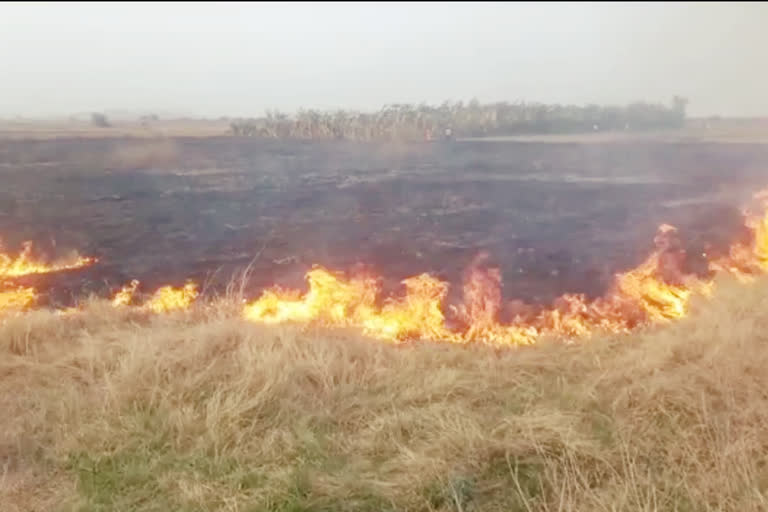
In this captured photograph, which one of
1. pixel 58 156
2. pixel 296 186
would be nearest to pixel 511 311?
pixel 296 186

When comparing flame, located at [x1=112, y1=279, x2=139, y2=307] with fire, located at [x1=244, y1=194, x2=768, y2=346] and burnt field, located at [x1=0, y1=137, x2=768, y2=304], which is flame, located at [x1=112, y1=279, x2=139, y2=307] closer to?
burnt field, located at [x1=0, y1=137, x2=768, y2=304]

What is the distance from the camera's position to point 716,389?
14.4 ft

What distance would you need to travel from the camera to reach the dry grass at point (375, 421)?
11.5 feet

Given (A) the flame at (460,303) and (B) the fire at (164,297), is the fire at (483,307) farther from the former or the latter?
(B) the fire at (164,297)

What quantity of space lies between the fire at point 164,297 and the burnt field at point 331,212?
0.64 ft

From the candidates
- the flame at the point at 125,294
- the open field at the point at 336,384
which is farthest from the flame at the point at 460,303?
the open field at the point at 336,384

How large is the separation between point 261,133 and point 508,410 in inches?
419

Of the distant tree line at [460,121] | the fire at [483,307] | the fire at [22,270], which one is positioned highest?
the distant tree line at [460,121]

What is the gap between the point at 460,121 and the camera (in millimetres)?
16328

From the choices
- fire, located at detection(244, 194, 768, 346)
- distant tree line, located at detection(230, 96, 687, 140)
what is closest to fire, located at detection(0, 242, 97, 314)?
fire, located at detection(244, 194, 768, 346)

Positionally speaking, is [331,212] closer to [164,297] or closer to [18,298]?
[164,297]

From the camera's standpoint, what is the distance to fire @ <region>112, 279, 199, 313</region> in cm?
657

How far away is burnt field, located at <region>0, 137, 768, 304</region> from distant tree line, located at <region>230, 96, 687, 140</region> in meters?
0.43

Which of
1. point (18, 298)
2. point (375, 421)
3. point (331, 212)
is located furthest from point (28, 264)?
point (375, 421)
